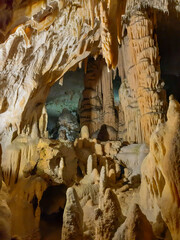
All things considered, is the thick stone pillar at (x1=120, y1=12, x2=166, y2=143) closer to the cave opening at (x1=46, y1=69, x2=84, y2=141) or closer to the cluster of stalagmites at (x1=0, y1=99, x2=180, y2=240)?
the cluster of stalagmites at (x1=0, y1=99, x2=180, y2=240)

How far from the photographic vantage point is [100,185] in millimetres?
3641

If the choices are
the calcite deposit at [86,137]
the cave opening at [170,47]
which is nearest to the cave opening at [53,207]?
the calcite deposit at [86,137]

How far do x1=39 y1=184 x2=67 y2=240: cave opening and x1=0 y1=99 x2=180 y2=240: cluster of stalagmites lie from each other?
6.7 inches

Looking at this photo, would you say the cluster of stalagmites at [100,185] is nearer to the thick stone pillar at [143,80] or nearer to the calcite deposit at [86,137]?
the calcite deposit at [86,137]

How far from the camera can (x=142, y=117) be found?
6504 mm

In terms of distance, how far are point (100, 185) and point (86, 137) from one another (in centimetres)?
350

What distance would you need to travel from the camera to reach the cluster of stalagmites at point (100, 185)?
232 centimetres

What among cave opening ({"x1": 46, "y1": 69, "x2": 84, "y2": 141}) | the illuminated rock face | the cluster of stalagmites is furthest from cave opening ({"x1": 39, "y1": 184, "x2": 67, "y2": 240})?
cave opening ({"x1": 46, "y1": 69, "x2": 84, "y2": 141})

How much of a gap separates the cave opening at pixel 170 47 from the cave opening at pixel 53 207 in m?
6.15

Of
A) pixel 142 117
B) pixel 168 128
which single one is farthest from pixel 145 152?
pixel 168 128

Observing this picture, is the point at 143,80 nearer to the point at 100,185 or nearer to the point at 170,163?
the point at 100,185

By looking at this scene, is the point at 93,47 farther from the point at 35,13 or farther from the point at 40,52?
the point at 35,13

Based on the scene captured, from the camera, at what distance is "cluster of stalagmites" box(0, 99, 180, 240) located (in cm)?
232

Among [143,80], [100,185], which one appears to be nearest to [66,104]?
[143,80]
